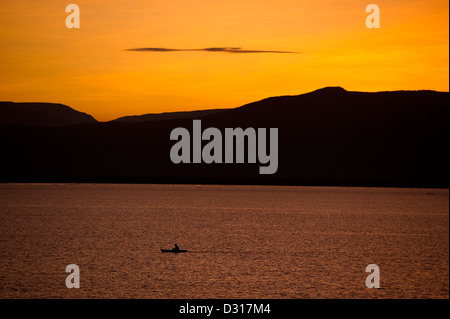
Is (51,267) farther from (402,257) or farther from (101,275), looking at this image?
(402,257)

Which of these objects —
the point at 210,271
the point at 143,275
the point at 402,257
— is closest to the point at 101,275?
the point at 143,275

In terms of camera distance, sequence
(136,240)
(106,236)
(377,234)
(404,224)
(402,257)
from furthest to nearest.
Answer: (404,224)
(377,234)
(106,236)
(136,240)
(402,257)

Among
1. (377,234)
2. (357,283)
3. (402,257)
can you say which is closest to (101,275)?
(357,283)

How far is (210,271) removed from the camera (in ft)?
156

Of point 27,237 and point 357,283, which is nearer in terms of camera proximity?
point 357,283

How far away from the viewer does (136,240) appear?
233ft
